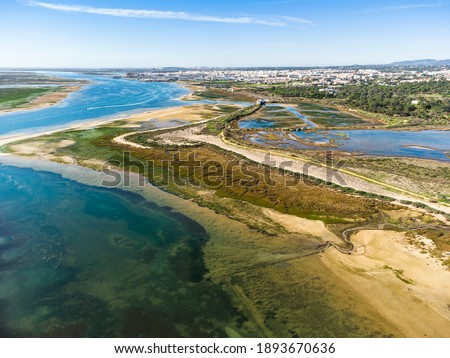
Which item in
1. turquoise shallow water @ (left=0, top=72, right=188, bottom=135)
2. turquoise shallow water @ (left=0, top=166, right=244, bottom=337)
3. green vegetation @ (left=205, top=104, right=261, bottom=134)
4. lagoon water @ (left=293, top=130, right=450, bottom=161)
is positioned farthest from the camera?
turquoise shallow water @ (left=0, top=72, right=188, bottom=135)

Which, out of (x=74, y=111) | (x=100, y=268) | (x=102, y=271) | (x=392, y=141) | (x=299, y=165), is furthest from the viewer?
(x=74, y=111)

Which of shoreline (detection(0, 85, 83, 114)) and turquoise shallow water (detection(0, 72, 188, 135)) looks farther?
shoreline (detection(0, 85, 83, 114))

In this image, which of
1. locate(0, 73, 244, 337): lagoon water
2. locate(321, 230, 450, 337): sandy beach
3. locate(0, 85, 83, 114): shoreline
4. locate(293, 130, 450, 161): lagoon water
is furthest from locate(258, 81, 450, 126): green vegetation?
locate(0, 85, 83, 114): shoreline

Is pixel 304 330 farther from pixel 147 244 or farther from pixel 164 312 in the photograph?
pixel 147 244

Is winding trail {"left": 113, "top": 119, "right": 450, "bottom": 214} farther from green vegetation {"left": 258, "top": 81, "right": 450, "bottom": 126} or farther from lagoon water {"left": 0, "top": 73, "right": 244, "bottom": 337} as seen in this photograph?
green vegetation {"left": 258, "top": 81, "right": 450, "bottom": 126}

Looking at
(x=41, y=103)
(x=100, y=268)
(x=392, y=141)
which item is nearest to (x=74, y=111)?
(x=41, y=103)

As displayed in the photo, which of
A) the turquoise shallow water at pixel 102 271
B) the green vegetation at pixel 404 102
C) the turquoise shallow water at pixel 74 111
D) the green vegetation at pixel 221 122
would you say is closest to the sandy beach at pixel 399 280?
the turquoise shallow water at pixel 102 271

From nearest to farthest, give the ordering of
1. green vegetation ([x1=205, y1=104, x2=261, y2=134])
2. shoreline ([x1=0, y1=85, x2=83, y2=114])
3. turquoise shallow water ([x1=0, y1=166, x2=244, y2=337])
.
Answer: turquoise shallow water ([x1=0, y1=166, x2=244, y2=337]) < green vegetation ([x1=205, y1=104, x2=261, y2=134]) < shoreline ([x1=0, y1=85, x2=83, y2=114])

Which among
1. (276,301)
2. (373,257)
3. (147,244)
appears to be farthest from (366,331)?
(147,244)

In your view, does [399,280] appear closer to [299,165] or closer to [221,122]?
[299,165]
